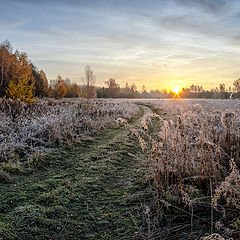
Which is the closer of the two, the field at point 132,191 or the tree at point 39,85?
the field at point 132,191

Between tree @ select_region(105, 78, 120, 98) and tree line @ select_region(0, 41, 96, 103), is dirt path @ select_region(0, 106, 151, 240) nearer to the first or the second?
tree line @ select_region(0, 41, 96, 103)

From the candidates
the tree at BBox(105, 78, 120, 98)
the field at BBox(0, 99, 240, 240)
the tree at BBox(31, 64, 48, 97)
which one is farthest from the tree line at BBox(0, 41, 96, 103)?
the tree at BBox(105, 78, 120, 98)

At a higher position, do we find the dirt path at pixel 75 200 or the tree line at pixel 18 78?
the tree line at pixel 18 78

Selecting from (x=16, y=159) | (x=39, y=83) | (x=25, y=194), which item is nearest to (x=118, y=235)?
(x=25, y=194)

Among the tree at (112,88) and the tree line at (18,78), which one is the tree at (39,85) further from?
the tree at (112,88)

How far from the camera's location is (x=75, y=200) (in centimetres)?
404

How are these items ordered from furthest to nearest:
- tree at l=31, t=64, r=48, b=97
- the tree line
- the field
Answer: tree at l=31, t=64, r=48, b=97 < the tree line < the field

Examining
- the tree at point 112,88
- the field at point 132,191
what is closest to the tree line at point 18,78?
the field at point 132,191

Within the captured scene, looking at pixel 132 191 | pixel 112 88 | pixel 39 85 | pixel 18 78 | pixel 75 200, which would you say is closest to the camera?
pixel 75 200

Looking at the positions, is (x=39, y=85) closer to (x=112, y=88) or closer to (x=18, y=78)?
(x=18, y=78)

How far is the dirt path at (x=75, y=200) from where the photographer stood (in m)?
3.14

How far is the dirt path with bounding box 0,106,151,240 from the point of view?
123 inches

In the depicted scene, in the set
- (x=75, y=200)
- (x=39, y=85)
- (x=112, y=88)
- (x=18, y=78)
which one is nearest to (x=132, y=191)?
(x=75, y=200)

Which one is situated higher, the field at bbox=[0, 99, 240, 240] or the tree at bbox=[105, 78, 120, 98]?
the tree at bbox=[105, 78, 120, 98]
